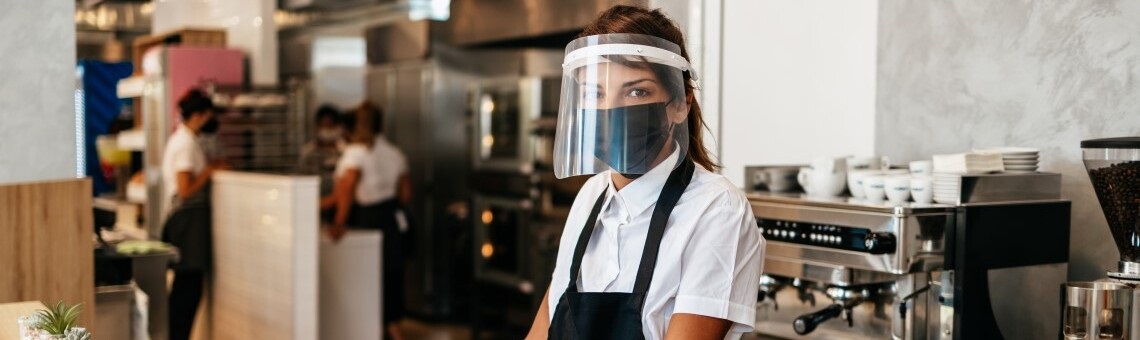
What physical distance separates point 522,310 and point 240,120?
7.50 ft

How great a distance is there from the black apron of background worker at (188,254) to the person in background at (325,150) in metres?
1.47

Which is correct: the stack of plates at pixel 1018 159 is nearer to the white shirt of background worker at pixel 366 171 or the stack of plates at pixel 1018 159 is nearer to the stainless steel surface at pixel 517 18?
the stainless steel surface at pixel 517 18

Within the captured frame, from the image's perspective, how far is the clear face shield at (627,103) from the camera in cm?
202

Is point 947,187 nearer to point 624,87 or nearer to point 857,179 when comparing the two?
point 857,179

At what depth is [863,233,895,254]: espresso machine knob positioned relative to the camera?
280cm

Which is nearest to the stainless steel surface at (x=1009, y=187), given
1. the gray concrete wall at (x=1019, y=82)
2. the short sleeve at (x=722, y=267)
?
the gray concrete wall at (x=1019, y=82)

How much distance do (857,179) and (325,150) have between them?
5813 mm

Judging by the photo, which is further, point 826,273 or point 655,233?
point 826,273

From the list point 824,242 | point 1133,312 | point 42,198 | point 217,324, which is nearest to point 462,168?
point 217,324

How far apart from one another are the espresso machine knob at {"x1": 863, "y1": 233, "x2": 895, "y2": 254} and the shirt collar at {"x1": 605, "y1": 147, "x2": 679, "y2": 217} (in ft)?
3.10

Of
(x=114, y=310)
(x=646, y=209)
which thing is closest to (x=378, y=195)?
(x=114, y=310)

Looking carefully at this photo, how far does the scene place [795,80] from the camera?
4.11 metres

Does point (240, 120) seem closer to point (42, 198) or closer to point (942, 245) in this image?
point (42, 198)

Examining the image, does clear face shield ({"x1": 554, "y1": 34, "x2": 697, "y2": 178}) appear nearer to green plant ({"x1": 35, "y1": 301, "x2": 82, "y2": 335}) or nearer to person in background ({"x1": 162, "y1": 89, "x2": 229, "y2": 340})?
green plant ({"x1": 35, "y1": 301, "x2": 82, "y2": 335})
